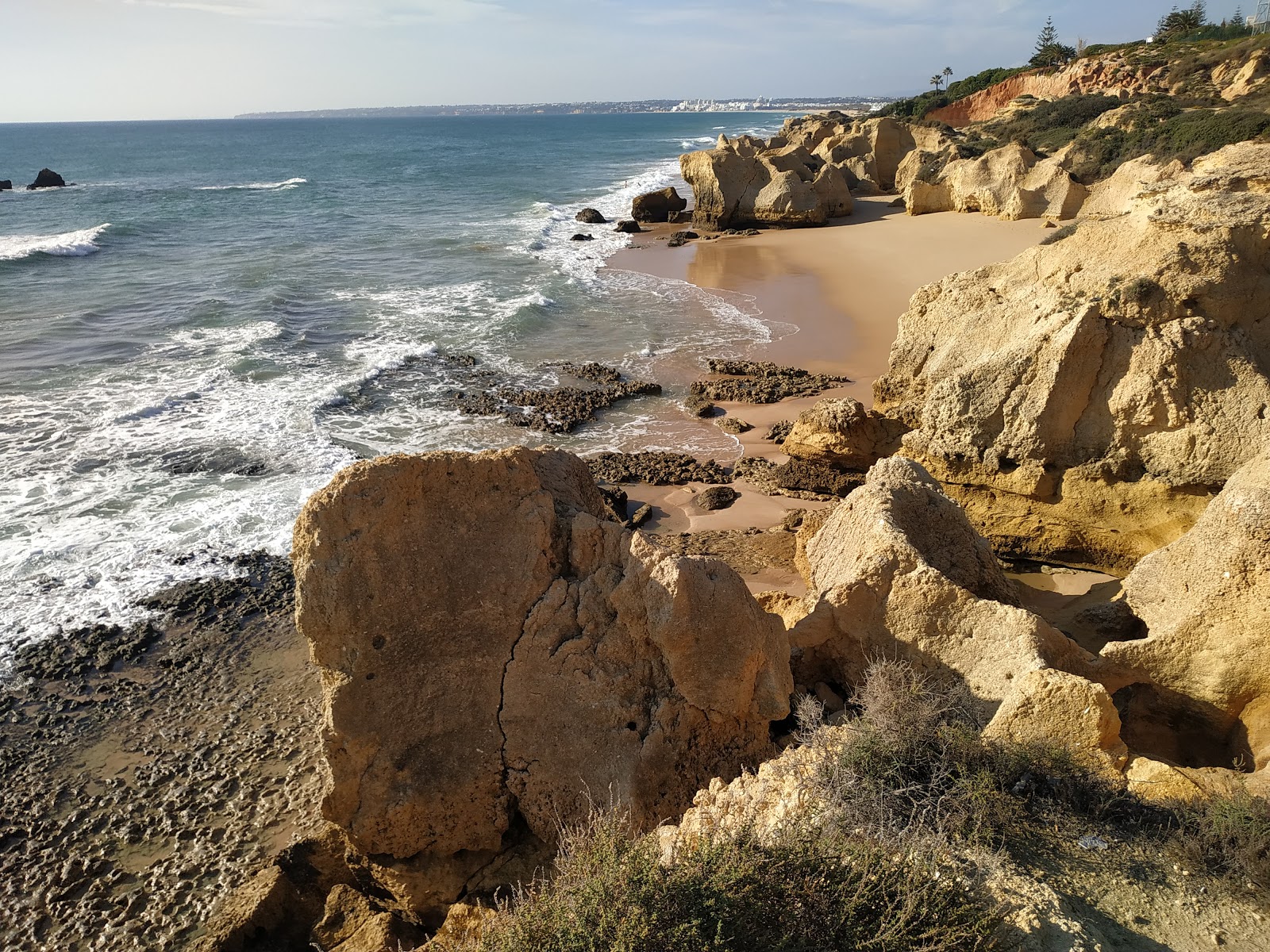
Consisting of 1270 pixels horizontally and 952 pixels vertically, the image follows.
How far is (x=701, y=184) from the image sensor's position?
36375 millimetres

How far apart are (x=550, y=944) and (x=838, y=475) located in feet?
30.9

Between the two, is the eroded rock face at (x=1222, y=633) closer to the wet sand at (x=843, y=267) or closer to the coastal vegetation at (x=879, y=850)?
the coastal vegetation at (x=879, y=850)

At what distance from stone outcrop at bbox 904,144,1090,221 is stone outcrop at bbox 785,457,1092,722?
2649 cm

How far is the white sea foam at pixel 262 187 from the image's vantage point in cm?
5384

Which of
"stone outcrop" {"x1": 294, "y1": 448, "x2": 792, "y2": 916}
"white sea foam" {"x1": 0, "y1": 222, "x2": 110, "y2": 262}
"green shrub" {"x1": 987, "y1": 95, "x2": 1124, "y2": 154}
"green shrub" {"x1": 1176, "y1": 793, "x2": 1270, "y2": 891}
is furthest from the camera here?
"green shrub" {"x1": 987, "y1": 95, "x2": 1124, "y2": 154}

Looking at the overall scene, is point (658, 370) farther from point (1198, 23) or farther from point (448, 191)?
point (1198, 23)

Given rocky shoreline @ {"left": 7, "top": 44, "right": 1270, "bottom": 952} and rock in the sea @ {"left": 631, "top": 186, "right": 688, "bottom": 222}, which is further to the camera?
rock in the sea @ {"left": 631, "top": 186, "right": 688, "bottom": 222}

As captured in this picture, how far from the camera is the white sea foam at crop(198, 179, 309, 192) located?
177 feet

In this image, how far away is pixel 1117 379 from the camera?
8.16 meters

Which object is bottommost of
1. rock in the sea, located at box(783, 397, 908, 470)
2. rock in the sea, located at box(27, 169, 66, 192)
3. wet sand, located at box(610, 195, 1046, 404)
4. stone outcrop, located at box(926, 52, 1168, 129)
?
rock in the sea, located at box(783, 397, 908, 470)

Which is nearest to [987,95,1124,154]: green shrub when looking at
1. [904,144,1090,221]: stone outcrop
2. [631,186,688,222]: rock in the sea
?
[904,144,1090,221]: stone outcrop

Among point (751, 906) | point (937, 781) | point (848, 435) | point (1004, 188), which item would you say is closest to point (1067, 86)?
point (1004, 188)

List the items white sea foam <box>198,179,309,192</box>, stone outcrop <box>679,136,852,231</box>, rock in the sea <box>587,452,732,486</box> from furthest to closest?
white sea foam <box>198,179,309,192</box>
stone outcrop <box>679,136,852,231</box>
rock in the sea <box>587,452,732,486</box>

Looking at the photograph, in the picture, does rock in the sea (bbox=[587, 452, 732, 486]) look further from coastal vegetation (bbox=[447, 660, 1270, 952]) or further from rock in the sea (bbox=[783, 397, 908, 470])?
coastal vegetation (bbox=[447, 660, 1270, 952])
